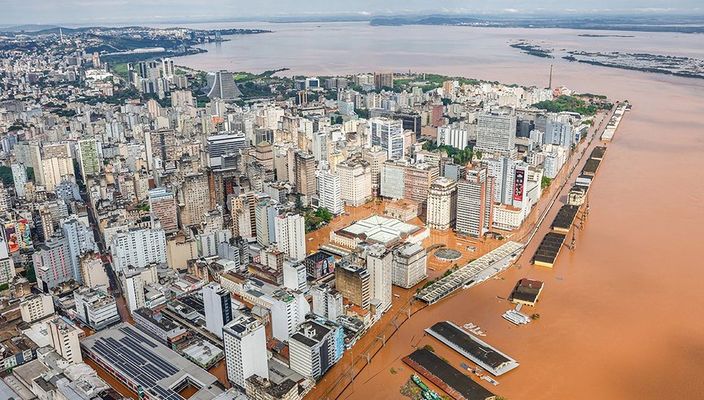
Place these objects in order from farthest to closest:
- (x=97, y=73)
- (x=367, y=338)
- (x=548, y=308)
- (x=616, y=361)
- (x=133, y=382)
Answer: (x=97, y=73)
(x=548, y=308)
(x=367, y=338)
(x=616, y=361)
(x=133, y=382)

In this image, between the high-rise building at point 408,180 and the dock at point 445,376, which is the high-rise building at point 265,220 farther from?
the dock at point 445,376

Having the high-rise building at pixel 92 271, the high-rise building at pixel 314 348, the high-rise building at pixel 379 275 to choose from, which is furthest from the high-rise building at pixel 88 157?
the high-rise building at pixel 314 348

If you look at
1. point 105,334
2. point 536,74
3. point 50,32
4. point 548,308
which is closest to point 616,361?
point 548,308

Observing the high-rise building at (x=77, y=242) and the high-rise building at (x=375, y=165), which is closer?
the high-rise building at (x=77, y=242)

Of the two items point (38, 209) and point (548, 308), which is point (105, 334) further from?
point (548, 308)

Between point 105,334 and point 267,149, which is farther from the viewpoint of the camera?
point 267,149

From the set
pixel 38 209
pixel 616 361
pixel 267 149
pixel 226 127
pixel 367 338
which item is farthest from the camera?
pixel 226 127

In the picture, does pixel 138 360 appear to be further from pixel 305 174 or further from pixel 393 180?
pixel 393 180
